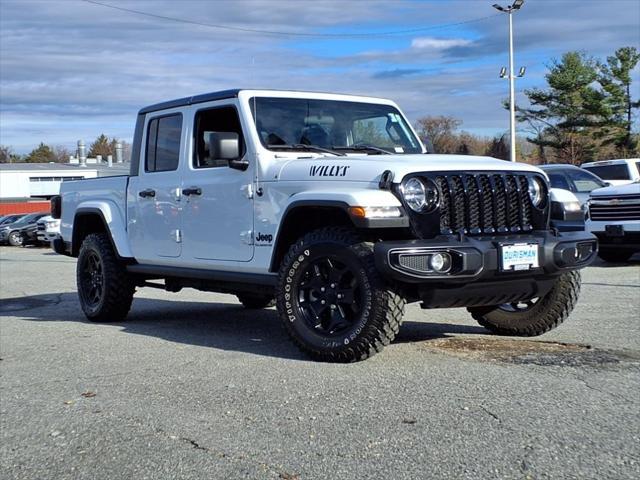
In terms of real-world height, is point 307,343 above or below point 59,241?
below

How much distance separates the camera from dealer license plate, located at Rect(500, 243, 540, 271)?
5.66m

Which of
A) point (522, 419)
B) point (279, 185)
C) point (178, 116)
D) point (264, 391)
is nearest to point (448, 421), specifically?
point (522, 419)

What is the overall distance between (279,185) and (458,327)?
7.74ft

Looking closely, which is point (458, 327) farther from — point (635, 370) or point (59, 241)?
point (59, 241)

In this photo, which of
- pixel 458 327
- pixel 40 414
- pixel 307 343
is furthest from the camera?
pixel 458 327

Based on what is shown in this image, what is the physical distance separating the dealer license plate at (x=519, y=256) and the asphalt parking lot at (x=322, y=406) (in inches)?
26.5

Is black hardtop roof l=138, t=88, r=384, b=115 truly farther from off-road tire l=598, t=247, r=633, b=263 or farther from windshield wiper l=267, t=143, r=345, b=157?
off-road tire l=598, t=247, r=633, b=263

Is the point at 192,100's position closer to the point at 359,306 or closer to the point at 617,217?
the point at 359,306

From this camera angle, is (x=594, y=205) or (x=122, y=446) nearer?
(x=122, y=446)

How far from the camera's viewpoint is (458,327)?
7.62 m

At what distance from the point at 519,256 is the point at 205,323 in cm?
396

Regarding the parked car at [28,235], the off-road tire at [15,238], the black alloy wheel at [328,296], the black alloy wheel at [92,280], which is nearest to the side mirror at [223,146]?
the black alloy wheel at [328,296]

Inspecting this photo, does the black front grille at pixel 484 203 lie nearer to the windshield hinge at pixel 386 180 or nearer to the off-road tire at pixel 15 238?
the windshield hinge at pixel 386 180

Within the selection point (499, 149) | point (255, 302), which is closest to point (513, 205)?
point (255, 302)
